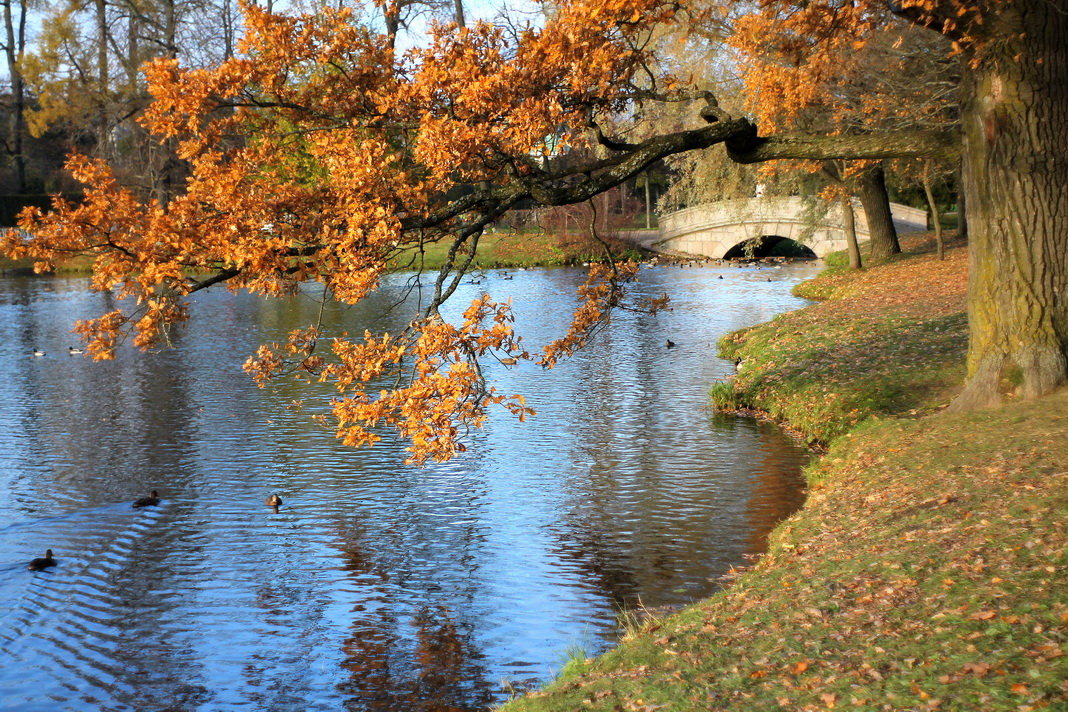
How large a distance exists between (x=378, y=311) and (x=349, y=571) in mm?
21362

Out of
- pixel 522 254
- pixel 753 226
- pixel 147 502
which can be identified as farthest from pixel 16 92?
pixel 147 502

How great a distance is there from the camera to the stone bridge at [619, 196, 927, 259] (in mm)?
39938

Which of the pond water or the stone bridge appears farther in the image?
the stone bridge

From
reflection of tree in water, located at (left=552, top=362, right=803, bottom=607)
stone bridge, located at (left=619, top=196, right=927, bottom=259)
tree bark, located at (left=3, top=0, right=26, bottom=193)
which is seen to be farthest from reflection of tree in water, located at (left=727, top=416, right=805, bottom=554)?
tree bark, located at (left=3, top=0, right=26, bottom=193)

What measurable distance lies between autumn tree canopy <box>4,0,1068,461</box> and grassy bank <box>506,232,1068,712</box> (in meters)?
1.62

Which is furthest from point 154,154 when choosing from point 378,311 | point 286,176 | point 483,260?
point 286,176

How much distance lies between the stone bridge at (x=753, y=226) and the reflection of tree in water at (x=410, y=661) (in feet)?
93.3

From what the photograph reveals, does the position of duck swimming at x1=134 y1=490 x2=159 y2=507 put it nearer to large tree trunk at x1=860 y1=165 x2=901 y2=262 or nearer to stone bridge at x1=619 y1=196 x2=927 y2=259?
large tree trunk at x1=860 y1=165 x2=901 y2=262

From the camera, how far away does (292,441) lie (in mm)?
15680

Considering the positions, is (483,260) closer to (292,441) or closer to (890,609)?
(292,441)

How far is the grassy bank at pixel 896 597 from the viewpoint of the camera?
575 cm

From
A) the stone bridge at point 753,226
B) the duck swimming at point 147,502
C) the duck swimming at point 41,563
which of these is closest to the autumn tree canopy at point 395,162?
the duck swimming at point 41,563

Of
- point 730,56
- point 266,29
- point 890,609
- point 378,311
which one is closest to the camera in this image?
point 890,609

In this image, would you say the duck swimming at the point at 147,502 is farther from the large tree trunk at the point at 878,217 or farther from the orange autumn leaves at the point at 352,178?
the large tree trunk at the point at 878,217
